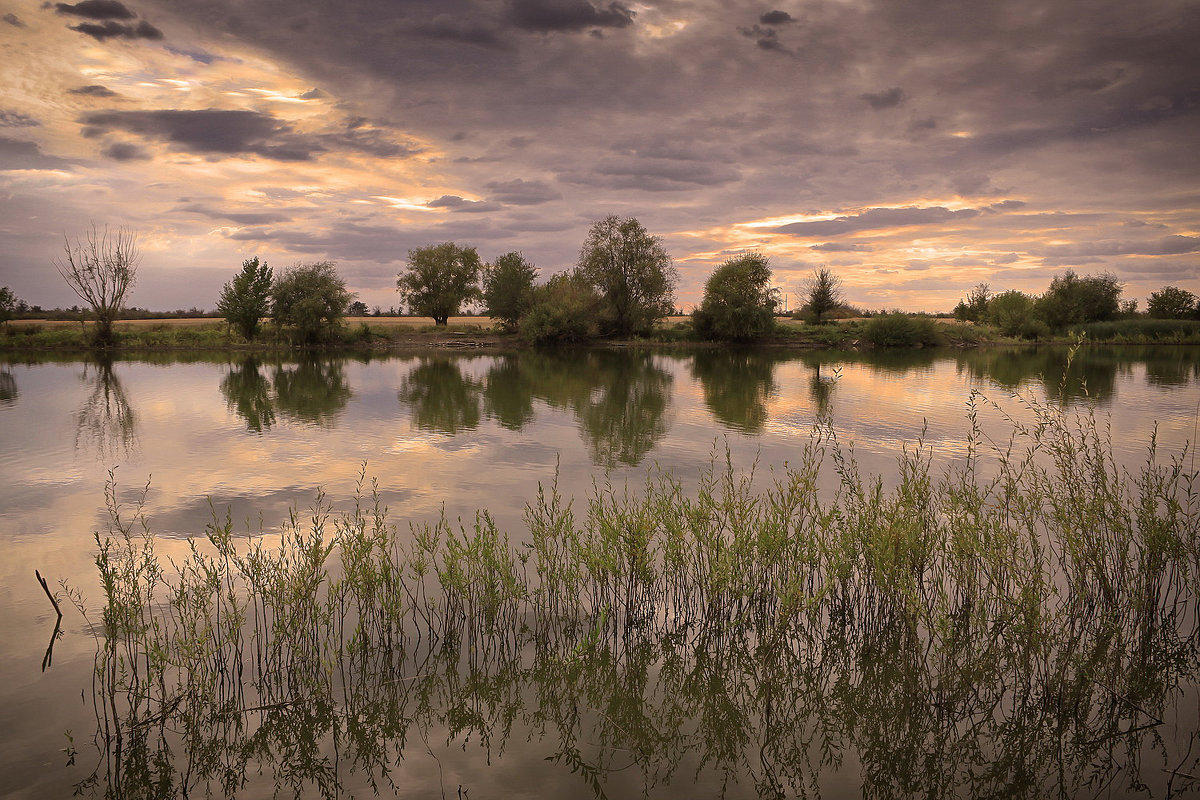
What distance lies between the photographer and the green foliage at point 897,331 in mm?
80000

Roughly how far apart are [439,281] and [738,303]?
40813mm

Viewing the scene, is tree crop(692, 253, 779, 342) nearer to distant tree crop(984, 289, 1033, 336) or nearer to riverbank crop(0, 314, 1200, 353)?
riverbank crop(0, 314, 1200, 353)

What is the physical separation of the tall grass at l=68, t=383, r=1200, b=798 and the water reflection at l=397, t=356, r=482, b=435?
48.1 ft

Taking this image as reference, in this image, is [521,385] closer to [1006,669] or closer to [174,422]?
[174,422]

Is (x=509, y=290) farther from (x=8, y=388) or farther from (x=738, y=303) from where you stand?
(x=8, y=388)

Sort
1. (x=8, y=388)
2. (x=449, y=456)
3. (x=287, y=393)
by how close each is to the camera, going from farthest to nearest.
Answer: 1. (x=8, y=388)
2. (x=287, y=393)
3. (x=449, y=456)

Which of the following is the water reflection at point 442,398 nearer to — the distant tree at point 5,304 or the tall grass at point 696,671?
the tall grass at point 696,671

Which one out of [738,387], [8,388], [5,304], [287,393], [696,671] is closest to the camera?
[696,671]

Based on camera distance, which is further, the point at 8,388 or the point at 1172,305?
the point at 1172,305

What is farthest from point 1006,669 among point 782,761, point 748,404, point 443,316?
point 443,316

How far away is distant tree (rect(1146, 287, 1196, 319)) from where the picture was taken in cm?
9019

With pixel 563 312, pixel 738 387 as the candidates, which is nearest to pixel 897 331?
pixel 563 312

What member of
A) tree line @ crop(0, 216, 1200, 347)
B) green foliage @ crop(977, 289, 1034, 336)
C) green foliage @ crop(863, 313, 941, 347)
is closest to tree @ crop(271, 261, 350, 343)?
tree line @ crop(0, 216, 1200, 347)

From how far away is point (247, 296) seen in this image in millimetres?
71188
